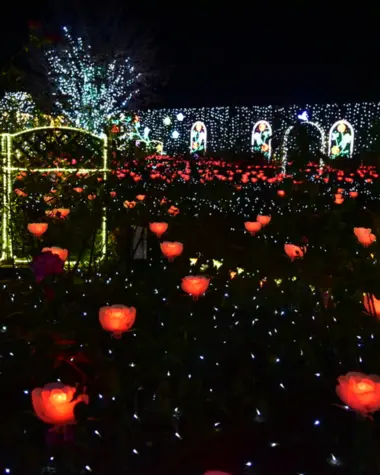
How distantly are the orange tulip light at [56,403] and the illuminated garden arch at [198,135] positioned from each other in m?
20.9

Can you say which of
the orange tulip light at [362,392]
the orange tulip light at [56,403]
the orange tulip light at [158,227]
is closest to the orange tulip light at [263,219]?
the orange tulip light at [158,227]

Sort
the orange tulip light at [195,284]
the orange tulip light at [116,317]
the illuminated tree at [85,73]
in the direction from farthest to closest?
the illuminated tree at [85,73] → the orange tulip light at [195,284] → the orange tulip light at [116,317]

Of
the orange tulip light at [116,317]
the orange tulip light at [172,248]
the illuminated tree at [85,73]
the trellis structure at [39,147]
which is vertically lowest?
the orange tulip light at [116,317]

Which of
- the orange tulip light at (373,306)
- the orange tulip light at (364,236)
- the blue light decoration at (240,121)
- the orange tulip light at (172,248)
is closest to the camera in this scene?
the orange tulip light at (373,306)

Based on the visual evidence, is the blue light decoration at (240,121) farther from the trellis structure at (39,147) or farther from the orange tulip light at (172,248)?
the orange tulip light at (172,248)

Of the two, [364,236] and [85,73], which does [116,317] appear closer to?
[364,236]

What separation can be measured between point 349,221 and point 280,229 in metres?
0.34

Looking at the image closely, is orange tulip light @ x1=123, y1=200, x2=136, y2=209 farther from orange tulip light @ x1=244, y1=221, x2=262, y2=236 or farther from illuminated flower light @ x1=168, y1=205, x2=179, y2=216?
orange tulip light @ x1=244, y1=221, x2=262, y2=236

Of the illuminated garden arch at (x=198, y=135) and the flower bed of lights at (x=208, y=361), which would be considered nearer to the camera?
the flower bed of lights at (x=208, y=361)

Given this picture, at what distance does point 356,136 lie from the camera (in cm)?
1712

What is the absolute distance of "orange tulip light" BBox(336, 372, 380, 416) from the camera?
1548mm

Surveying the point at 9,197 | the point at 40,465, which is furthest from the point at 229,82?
the point at 40,465

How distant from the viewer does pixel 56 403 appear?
1.58 metres

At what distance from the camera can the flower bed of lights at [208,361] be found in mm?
1806
